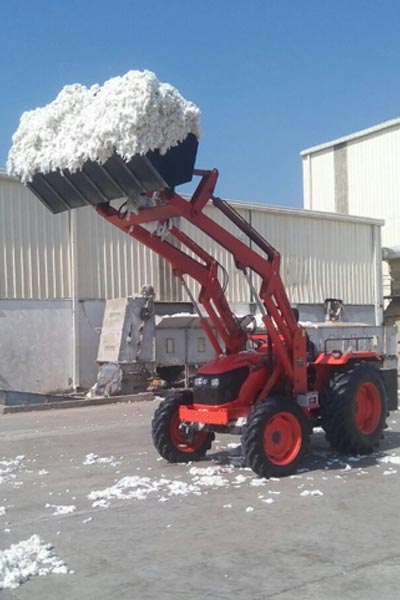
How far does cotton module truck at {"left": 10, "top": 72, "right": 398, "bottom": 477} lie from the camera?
8.92 meters

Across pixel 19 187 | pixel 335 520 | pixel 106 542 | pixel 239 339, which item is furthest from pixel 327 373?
pixel 19 187

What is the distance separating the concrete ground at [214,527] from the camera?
575 cm

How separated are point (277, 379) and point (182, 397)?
1.37m

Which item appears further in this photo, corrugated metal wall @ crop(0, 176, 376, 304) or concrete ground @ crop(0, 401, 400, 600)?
corrugated metal wall @ crop(0, 176, 376, 304)

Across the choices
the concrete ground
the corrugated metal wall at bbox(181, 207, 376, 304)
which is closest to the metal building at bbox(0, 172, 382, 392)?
the corrugated metal wall at bbox(181, 207, 376, 304)

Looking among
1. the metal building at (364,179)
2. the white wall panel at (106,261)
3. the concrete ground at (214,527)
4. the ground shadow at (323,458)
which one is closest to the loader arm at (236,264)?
the ground shadow at (323,458)

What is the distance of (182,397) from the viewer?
10586mm

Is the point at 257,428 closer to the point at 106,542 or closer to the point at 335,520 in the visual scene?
the point at 335,520

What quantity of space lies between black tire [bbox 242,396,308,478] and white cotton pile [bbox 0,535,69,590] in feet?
10.4

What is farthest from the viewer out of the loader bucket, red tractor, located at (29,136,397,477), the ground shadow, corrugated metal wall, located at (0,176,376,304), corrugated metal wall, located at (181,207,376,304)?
corrugated metal wall, located at (181,207,376,304)

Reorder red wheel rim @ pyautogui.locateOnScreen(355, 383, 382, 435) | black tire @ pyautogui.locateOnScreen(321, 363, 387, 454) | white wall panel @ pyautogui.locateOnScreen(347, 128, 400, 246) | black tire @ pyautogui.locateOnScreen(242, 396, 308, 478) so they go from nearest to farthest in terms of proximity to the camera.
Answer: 1. black tire @ pyautogui.locateOnScreen(242, 396, 308, 478)
2. black tire @ pyautogui.locateOnScreen(321, 363, 387, 454)
3. red wheel rim @ pyautogui.locateOnScreen(355, 383, 382, 435)
4. white wall panel @ pyautogui.locateOnScreen(347, 128, 400, 246)

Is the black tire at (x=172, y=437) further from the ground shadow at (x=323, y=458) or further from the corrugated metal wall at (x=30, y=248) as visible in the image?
the corrugated metal wall at (x=30, y=248)

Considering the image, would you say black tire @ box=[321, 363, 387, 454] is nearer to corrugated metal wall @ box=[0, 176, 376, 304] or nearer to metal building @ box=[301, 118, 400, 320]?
corrugated metal wall @ box=[0, 176, 376, 304]

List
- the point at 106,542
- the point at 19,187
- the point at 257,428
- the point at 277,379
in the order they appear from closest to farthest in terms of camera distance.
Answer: the point at 106,542 < the point at 257,428 < the point at 277,379 < the point at 19,187
